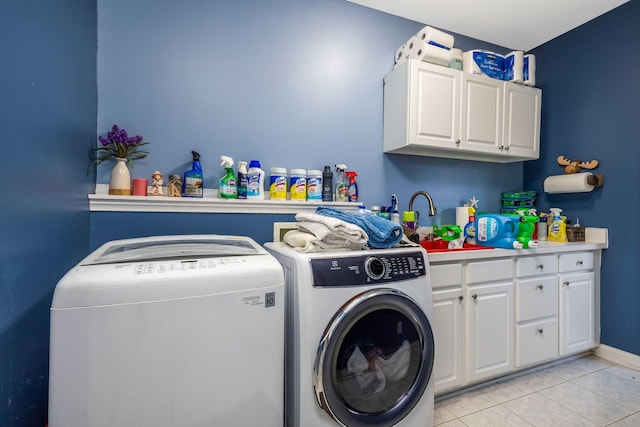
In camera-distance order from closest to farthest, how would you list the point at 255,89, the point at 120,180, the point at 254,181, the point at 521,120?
the point at 120,180 → the point at 254,181 → the point at 255,89 → the point at 521,120

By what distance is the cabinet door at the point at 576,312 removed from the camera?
6.69 ft

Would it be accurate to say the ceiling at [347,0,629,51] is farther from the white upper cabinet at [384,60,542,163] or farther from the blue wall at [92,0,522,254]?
the white upper cabinet at [384,60,542,163]

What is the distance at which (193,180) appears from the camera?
1.65 m

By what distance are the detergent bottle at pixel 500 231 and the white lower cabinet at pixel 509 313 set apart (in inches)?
4.1

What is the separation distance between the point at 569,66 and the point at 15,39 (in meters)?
3.43

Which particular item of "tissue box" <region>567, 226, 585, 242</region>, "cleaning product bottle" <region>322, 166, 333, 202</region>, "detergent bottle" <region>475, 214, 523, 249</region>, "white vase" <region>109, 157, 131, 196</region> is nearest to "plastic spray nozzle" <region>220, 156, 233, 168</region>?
"white vase" <region>109, 157, 131, 196</region>

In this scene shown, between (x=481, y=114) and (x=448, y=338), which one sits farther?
(x=481, y=114)

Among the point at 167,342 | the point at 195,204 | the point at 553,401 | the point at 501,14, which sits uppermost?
the point at 501,14

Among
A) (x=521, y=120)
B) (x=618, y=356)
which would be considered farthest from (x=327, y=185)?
(x=618, y=356)

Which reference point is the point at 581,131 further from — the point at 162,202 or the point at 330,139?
the point at 162,202

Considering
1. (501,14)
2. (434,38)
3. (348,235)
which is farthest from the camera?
(501,14)

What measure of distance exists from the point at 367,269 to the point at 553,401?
5.05 ft

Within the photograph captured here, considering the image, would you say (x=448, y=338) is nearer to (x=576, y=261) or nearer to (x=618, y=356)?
(x=576, y=261)

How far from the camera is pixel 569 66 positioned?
2.44m
